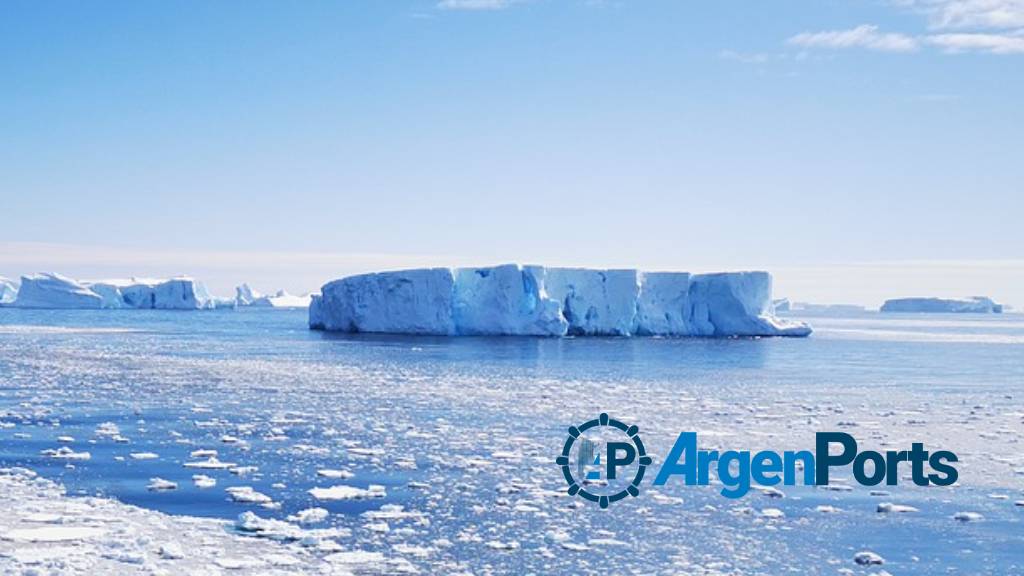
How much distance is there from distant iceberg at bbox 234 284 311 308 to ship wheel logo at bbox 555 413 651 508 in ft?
282

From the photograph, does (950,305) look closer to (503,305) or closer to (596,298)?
(596,298)

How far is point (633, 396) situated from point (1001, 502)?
7467 mm

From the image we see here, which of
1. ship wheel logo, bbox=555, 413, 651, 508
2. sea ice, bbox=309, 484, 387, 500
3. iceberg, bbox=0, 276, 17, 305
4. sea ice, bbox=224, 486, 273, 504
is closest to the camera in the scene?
sea ice, bbox=224, 486, 273, 504

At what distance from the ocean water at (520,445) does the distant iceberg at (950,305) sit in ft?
275

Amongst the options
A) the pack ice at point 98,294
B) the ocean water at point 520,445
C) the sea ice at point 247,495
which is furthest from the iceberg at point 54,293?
the sea ice at point 247,495

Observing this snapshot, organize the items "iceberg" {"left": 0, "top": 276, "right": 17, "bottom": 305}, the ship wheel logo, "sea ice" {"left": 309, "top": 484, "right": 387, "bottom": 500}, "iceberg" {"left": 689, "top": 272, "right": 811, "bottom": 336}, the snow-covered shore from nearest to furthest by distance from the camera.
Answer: the snow-covered shore, "sea ice" {"left": 309, "top": 484, "right": 387, "bottom": 500}, the ship wheel logo, "iceberg" {"left": 689, "top": 272, "right": 811, "bottom": 336}, "iceberg" {"left": 0, "top": 276, "right": 17, "bottom": 305}

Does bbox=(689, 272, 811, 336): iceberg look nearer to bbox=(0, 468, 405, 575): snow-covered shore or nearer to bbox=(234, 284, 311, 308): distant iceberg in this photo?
bbox=(0, 468, 405, 575): snow-covered shore

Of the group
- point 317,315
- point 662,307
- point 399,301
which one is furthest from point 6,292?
point 662,307

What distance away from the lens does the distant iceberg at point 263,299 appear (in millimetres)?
95662

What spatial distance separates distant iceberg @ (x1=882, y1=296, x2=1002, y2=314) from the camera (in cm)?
9894

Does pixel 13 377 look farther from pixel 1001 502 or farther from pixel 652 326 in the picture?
pixel 652 326

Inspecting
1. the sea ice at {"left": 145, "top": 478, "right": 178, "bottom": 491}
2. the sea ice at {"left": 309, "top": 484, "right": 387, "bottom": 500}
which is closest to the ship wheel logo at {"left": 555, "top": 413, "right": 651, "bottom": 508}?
the sea ice at {"left": 309, "top": 484, "right": 387, "bottom": 500}

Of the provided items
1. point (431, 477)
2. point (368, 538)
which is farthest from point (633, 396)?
point (368, 538)

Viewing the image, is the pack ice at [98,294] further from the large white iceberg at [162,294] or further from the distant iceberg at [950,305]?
the distant iceberg at [950,305]
